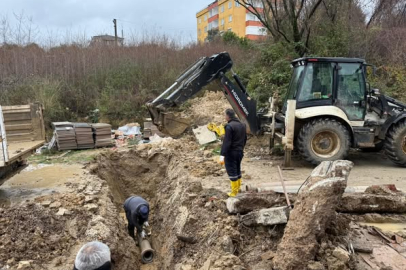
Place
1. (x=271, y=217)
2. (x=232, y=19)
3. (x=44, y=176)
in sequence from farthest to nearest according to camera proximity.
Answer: (x=232, y=19), (x=44, y=176), (x=271, y=217)

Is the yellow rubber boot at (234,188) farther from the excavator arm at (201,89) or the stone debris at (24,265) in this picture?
the stone debris at (24,265)

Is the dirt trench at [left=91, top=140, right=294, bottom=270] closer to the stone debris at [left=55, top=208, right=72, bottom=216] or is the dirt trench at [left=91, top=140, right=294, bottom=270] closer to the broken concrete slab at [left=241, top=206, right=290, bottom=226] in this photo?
the broken concrete slab at [left=241, top=206, right=290, bottom=226]

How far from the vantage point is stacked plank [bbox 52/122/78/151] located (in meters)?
10.1

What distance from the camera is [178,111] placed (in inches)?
523

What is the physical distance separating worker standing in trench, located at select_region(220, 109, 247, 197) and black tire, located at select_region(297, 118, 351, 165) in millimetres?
2225

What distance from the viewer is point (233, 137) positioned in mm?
5602

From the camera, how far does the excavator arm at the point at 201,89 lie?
22.5 feet

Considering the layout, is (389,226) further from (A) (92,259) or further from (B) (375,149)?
(B) (375,149)

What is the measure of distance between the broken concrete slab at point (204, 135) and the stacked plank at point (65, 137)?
403 centimetres

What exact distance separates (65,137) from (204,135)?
14.9 ft

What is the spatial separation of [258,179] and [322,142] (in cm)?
185

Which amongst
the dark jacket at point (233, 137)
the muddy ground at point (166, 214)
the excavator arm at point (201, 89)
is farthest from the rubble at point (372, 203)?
the excavator arm at point (201, 89)

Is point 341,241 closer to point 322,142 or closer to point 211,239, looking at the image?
point 211,239

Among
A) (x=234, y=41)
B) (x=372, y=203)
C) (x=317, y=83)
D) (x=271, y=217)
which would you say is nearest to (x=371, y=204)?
(x=372, y=203)
